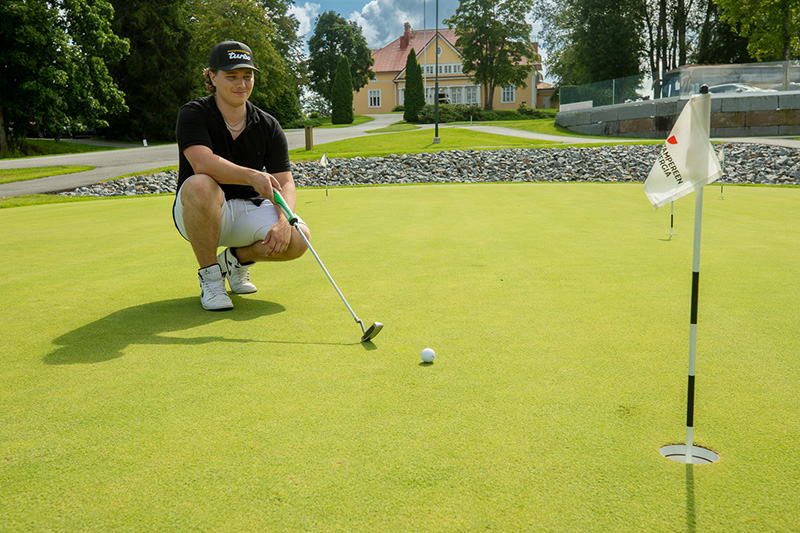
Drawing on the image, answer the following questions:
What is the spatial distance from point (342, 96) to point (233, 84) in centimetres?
4677

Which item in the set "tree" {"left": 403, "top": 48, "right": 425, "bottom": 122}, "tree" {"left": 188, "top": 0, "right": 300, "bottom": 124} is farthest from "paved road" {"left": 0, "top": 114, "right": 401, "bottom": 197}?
"tree" {"left": 403, "top": 48, "right": 425, "bottom": 122}

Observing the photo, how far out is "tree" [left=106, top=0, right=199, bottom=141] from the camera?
38469 millimetres

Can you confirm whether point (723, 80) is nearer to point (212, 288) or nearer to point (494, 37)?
point (212, 288)

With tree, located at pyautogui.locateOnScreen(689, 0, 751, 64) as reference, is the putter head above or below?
below

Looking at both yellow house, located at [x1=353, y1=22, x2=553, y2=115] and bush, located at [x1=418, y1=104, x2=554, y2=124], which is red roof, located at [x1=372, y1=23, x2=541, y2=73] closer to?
yellow house, located at [x1=353, y1=22, x2=553, y2=115]

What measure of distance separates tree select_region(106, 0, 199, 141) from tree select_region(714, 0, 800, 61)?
31643 mm

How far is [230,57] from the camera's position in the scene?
12.9 ft

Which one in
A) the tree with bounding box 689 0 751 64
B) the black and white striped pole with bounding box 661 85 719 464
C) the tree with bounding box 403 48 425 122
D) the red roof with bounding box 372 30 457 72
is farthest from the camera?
the red roof with bounding box 372 30 457 72

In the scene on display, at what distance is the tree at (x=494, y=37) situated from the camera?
54438mm

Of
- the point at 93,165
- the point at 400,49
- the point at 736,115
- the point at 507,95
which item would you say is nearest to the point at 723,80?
the point at 736,115

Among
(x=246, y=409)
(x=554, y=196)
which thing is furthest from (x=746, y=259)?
(x=554, y=196)

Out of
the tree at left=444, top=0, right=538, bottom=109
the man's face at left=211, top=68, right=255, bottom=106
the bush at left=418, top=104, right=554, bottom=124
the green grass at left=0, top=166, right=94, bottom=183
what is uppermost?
the tree at left=444, top=0, right=538, bottom=109

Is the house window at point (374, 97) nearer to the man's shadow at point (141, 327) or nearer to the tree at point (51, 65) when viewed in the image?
the tree at point (51, 65)

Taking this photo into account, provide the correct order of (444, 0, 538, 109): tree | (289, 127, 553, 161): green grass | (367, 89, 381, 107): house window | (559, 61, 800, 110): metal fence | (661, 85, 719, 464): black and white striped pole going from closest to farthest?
1. (661, 85, 719, 464): black and white striped pole
2. (289, 127, 553, 161): green grass
3. (559, 61, 800, 110): metal fence
4. (444, 0, 538, 109): tree
5. (367, 89, 381, 107): house window
